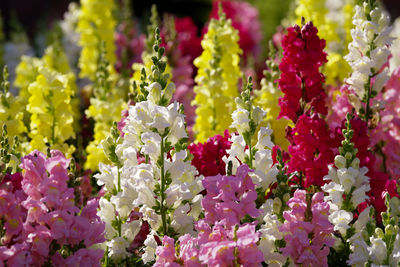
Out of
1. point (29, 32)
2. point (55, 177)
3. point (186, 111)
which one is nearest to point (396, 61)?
point (186, 111)

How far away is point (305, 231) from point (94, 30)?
300 centimetres

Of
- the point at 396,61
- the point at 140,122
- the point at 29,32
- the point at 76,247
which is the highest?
the point at 29,32

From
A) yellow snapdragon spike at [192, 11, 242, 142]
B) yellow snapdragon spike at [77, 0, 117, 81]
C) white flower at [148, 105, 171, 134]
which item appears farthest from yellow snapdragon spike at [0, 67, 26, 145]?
yellow snapdragon spike at [77, 0, 117, 81]

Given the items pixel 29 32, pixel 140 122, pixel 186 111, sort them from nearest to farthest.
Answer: pixel 140 122 < pixel 186 111 < pixel 29 32

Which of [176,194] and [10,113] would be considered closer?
[176,194]

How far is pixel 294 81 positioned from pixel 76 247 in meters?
1.09

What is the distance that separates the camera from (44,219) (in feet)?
6.13

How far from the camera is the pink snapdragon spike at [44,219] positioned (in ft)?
6.08

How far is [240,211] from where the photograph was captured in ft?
6.35

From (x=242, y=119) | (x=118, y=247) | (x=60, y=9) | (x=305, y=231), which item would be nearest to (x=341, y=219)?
(x=305, y=231)

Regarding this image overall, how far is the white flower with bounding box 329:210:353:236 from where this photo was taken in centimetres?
217

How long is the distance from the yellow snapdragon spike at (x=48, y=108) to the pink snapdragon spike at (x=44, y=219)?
98cm

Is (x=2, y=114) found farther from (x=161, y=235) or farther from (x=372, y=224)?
(x=372, y=224)

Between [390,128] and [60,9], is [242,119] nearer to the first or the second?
[390,128]
